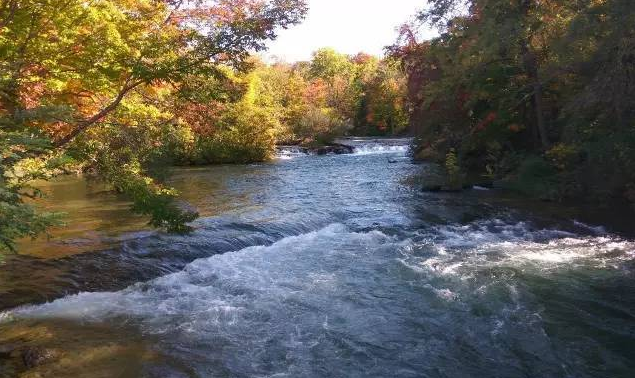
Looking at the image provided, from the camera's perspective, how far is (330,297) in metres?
7.70

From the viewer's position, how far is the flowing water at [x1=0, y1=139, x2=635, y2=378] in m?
5.69

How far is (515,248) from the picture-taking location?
998cm

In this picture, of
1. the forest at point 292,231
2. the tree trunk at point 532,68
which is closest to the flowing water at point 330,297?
the forest at point 292,231

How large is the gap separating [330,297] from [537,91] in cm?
1128

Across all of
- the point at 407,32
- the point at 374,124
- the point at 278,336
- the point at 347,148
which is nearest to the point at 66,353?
the point at 278,336

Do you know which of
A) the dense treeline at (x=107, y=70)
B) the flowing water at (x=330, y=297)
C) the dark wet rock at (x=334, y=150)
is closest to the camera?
the flowing water at (x=330, y=297)

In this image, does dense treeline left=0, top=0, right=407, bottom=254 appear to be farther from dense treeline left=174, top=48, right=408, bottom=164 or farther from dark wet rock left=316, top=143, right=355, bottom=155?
dark wet rock left=316, top=143, right=355, bottom=155

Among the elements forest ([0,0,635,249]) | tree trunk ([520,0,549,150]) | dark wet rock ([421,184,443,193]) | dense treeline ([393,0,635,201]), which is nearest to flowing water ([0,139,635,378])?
forest ([0,0,635,249])

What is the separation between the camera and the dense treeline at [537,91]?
1024 cm

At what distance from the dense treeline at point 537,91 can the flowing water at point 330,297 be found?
1837 mm

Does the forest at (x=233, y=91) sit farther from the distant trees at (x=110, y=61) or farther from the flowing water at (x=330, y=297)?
the flowing water at (x=330, y=297)

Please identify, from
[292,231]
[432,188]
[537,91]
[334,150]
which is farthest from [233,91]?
[334,150]

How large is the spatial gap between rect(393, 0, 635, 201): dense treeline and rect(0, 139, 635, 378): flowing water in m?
1.84

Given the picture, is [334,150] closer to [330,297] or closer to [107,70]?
[107,70]
